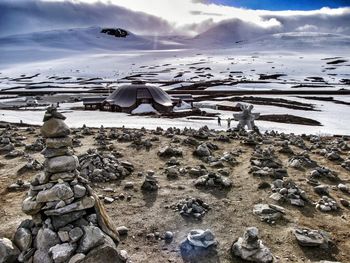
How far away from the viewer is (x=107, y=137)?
28.9 metres

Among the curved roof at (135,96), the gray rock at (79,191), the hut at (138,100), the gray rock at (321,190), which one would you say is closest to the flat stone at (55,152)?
the gray rock at (79,191)

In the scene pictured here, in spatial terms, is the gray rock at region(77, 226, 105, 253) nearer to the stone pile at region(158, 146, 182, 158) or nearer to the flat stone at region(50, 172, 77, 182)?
the flat stone at region(50, 172, 77, 182)

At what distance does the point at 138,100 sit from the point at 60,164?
62520 mm

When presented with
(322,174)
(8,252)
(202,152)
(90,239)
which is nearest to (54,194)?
(90,239)

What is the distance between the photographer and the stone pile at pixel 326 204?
16312 mm

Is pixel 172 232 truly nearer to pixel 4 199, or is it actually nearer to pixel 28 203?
pixel 28 203

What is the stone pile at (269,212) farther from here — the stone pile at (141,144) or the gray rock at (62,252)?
the stone pile at (141,144)

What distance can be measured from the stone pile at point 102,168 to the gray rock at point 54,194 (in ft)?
24.6

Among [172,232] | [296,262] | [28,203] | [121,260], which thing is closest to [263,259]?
[296,262]

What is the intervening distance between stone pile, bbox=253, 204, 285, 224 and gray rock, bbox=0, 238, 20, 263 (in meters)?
8.76

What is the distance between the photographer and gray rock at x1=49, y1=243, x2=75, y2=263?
410 inches

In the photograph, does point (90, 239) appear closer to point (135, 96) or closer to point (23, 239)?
point (23, 239)

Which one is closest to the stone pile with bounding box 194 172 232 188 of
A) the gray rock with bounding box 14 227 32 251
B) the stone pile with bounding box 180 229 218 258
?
the stone pile with bounding box 180 229 218 258

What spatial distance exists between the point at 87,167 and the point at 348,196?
491 inches
